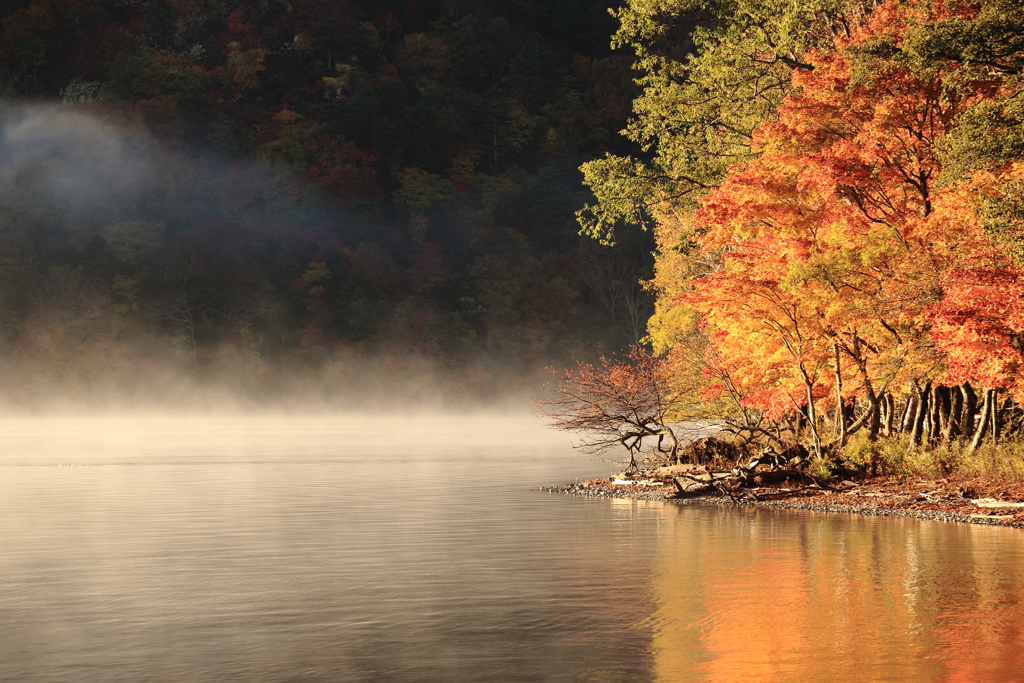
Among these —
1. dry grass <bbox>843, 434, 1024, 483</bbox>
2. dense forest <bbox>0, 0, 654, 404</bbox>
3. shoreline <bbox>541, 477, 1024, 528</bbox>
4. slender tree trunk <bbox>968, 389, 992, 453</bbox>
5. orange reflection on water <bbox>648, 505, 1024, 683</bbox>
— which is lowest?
orange reflection on water <bbox>648, 505, 1024, 683</bbox>

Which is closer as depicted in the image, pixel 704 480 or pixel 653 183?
pixel 704 480

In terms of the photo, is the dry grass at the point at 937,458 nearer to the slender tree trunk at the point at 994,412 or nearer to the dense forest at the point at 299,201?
the slender tree trunk at the point at 994,412

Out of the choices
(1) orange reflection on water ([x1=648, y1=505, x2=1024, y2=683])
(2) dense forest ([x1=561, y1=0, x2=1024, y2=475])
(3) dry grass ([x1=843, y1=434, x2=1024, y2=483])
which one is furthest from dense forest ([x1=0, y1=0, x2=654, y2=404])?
(1) orange reflection on water ([x1=648, y1=505, x2=1024, y2=683])

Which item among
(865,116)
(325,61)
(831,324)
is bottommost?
(831,324)

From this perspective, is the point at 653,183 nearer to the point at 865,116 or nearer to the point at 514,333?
the point at 865,116

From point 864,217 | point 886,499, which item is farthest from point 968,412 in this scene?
point 864,217

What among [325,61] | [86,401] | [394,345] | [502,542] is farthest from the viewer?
A: [325,61]

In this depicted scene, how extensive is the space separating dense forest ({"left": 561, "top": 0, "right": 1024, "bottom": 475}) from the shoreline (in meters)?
1.55

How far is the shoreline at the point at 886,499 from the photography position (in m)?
22.4

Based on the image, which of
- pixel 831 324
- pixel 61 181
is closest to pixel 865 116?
pixel 831 324

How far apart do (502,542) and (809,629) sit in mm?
8401

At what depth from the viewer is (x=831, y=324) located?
27.1 metres

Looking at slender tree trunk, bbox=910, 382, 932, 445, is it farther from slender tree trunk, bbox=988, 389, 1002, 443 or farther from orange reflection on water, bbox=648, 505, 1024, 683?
orange reflection on water, bbox=648, 505, 1024, 683

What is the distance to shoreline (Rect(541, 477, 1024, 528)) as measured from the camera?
2241 cm
